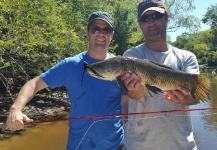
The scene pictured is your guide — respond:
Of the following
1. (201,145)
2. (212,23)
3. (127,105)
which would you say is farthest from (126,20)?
(212,23)

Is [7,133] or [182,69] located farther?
[7,133]

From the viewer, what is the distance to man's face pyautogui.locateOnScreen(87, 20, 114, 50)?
3.51 meters

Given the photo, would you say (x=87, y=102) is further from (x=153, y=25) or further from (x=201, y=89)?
(x=201, y=89)

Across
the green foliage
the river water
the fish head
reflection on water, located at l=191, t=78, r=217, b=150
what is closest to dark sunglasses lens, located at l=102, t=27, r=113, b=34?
the fish head

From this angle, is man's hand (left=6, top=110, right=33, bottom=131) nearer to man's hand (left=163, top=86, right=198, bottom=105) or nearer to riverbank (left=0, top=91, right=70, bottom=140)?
man's hand (left=163, top=86, right=198, bottom=105)

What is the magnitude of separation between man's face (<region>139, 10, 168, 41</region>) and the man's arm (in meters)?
1.30

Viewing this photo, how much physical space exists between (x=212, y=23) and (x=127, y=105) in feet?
247

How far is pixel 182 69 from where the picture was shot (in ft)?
10.3

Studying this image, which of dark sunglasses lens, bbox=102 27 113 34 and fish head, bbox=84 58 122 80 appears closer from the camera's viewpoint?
fish head, bbox=84 58 122 80

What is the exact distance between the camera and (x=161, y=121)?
9.85 feet

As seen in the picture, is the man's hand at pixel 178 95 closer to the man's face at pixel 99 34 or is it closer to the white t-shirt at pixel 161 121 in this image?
the white t-shirt at pixel 161 121

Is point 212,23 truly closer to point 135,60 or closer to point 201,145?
point 201,145

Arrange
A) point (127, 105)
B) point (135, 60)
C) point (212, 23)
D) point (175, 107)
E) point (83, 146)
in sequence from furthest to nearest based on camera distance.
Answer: point (212, 23) < point (127, 105) < point (83, 146) < point (175, 107) < point (135, 60)

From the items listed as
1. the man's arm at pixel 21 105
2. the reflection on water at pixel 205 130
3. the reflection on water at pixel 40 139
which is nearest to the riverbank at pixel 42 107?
the reflection on water at pixel 40 139
